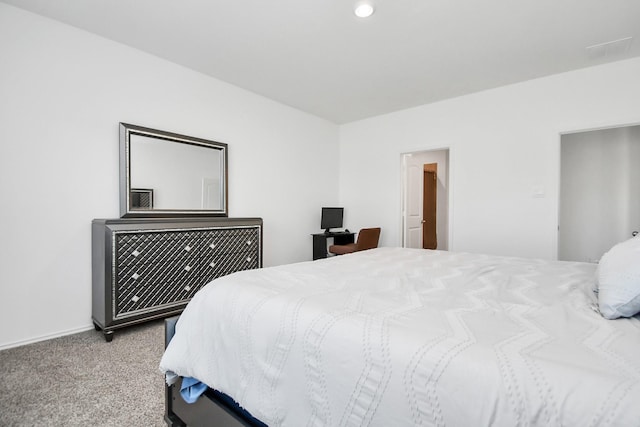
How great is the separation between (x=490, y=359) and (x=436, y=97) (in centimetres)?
402

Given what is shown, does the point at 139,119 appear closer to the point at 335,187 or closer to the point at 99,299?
the point at 99,299

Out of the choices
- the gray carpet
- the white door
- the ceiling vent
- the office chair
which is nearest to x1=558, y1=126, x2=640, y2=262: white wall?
the ceiling vent

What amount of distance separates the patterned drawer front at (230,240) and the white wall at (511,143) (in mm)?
2285

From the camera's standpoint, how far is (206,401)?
1227 millimetres

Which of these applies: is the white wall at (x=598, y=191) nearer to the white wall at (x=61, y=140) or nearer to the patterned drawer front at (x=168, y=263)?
the patterned drawer front at (x=168, y=263)

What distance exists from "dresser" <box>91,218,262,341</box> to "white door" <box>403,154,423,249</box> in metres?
2.83

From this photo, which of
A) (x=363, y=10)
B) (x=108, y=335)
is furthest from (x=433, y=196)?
(x=108, y=335)

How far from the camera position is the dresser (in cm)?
242

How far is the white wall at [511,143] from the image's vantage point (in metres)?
3.17

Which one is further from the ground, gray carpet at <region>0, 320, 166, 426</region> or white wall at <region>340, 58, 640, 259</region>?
Result: white wall at <region>340, 58, 640, 259</region>

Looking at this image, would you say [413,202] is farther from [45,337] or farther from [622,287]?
[45,337]

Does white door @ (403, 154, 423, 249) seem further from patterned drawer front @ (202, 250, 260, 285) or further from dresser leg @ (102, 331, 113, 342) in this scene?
dresser leg @ (102, 331, 113, 342)

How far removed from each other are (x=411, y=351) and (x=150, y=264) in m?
2.50

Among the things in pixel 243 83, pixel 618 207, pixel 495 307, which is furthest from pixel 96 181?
pixel 618 207
